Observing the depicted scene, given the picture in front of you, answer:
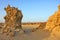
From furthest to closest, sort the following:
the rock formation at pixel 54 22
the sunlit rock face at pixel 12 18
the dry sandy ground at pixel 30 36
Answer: the rock formation at pixel 54 22 → the sunlit rock face at pixel 12 18 → the dry sandy ground at pixel 30 36

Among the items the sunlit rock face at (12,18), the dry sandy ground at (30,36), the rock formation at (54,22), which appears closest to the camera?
the dry sandy ground at (30,36)

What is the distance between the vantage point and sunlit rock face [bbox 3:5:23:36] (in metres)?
20.7

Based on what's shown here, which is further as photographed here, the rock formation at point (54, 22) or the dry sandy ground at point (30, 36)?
the rock formation at point (54, 22)

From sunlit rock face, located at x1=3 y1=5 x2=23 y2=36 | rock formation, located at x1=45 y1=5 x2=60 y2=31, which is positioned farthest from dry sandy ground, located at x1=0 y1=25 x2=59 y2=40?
rock formation, located at x1=45 y1=5 x2=60 y2=31

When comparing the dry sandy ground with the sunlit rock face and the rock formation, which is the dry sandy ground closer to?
the sunlit rock face

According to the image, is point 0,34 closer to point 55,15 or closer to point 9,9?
point 9,9

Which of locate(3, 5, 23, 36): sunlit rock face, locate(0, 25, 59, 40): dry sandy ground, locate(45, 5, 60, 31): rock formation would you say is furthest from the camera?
locate(45, 5, 60, 31): rock formation

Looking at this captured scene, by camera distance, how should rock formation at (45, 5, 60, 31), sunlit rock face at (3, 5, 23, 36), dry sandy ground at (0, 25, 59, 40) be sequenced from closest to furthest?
1. dry sandy ground at (0, 25, 59, 40)
2. sunlit rock face at (3, 5, 23, 36)
3. rock formation at (45, 5, 60, 31)

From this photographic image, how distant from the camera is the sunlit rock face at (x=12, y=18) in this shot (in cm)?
2066

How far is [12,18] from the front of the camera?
819 inches

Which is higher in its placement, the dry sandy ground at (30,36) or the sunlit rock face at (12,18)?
the sunlit rock face at (12,18)

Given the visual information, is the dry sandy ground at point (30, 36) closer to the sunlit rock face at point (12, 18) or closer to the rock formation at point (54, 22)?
the sunlit rock face at point (12, 18)

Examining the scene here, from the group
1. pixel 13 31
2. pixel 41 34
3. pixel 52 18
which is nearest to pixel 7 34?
pixel 13 31

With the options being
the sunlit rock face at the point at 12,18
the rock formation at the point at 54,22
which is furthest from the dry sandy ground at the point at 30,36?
the rock formation at the point at 54,22
